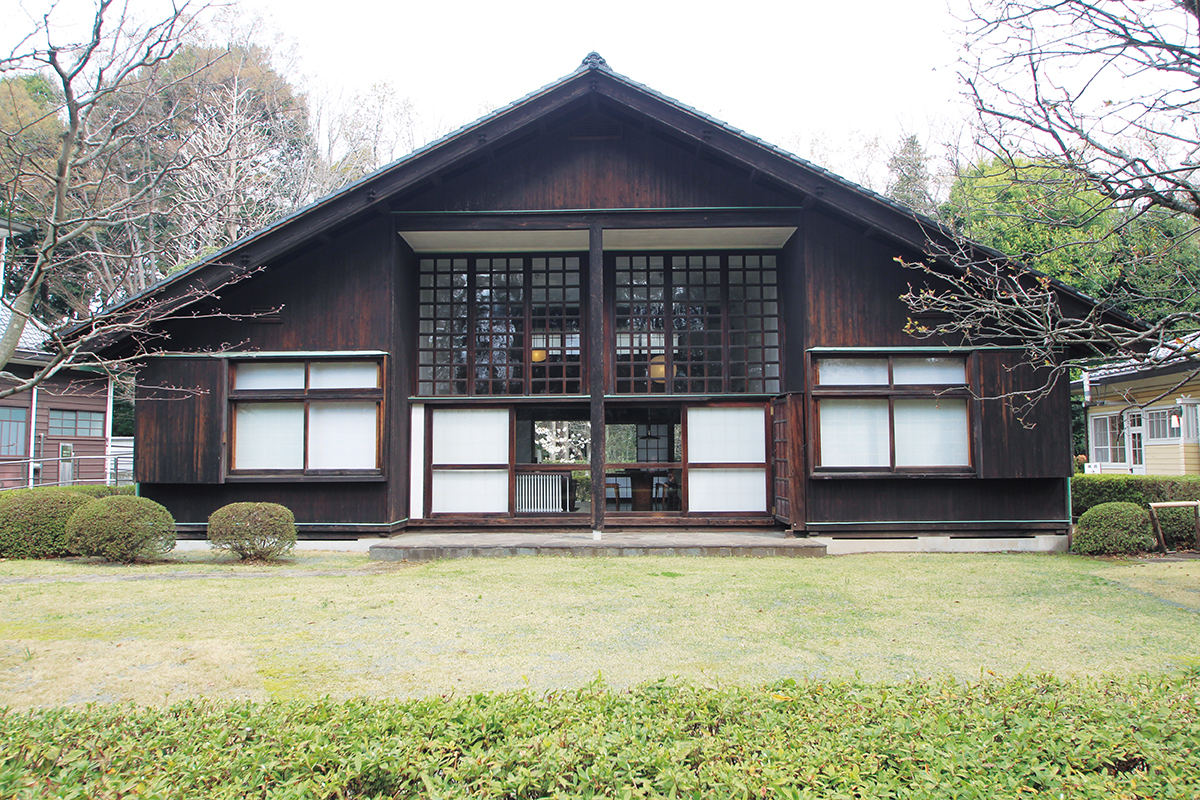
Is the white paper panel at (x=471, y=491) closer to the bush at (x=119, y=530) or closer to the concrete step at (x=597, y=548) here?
the concrete step at (x=597, y=548)

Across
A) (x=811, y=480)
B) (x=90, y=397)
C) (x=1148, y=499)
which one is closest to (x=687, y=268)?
(x=811, y=480)

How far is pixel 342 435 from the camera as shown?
1144 centimetres

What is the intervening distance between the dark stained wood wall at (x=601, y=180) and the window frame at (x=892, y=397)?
9.48 ft

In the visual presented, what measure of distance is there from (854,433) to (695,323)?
316 cm

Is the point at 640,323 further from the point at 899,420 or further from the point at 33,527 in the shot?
the point at 33,527

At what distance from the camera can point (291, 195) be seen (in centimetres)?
2522

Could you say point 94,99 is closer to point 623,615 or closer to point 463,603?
point 463,603

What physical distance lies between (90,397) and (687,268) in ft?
59.1

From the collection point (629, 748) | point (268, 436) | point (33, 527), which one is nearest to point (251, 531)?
point (268, 436)

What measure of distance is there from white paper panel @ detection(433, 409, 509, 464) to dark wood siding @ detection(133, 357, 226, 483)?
10.7ft

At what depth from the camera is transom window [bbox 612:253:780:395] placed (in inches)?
488

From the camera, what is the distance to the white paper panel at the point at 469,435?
12.3 meters

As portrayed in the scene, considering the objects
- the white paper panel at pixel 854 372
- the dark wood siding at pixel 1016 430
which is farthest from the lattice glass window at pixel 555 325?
the dark wood siding at pixel 1016 430

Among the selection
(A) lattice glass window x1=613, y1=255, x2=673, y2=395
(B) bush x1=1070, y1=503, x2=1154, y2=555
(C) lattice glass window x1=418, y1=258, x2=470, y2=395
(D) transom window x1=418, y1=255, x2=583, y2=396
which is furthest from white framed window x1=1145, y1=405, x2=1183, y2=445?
(C) lattice glass window x1=418, y1=258, x2=470, y2=395
